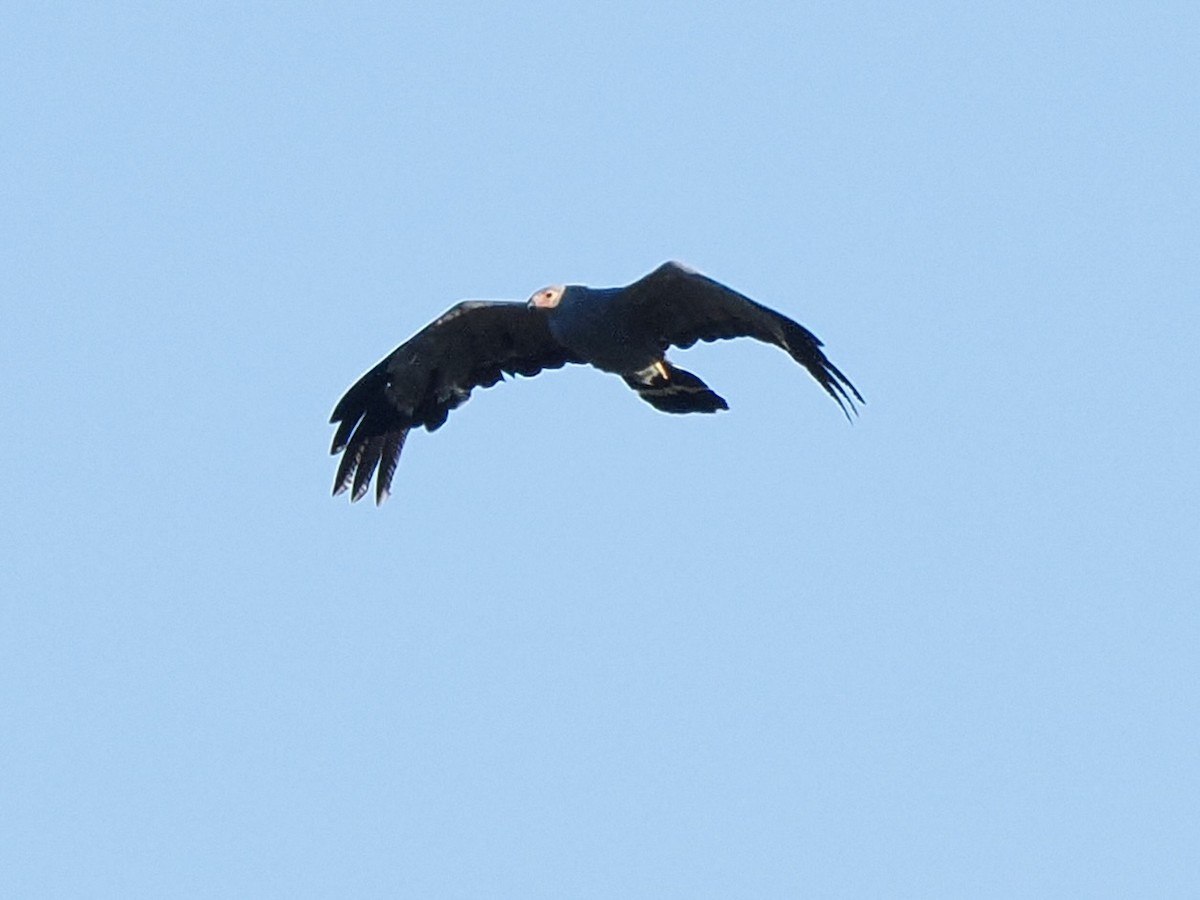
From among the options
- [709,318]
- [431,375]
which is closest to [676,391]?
[709,318]

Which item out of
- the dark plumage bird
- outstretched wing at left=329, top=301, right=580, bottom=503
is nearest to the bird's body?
the dark plumage bird

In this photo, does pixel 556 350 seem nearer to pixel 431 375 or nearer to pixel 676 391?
pixel 431 375

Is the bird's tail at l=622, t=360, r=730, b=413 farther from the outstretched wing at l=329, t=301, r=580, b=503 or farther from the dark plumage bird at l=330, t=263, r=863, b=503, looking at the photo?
the outstretched wing at l=329, t=301, r=580, b=503

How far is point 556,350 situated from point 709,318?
165cm

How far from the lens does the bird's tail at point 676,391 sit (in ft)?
47.0

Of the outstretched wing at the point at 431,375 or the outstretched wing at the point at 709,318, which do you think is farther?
the outstretched wing at the point at 431,375

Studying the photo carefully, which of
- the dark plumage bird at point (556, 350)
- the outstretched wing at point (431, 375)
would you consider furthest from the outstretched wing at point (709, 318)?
the outstretched wing at point (431, 375)

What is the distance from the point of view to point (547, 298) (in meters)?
14.3

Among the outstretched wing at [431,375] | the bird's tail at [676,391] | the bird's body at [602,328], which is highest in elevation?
the outstretched wing at [431,375]

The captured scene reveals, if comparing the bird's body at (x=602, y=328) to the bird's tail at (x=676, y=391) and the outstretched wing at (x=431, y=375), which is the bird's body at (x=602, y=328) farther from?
the outstretched wing at (x=431, y=375)

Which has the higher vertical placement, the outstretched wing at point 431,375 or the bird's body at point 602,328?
the outstretched wing at point 431,375

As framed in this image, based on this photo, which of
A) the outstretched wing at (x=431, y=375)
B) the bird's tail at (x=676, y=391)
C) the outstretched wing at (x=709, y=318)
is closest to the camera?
the outstretched wing at (x=709, y=318)

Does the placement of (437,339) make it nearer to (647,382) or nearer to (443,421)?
(443,421)

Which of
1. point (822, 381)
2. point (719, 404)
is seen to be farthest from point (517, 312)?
point (822, 381)
